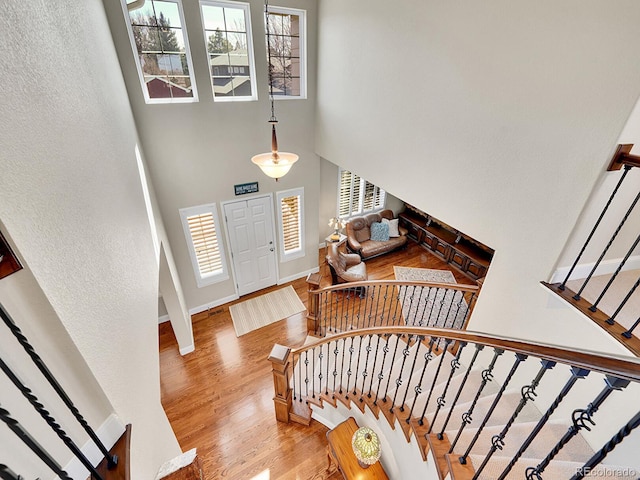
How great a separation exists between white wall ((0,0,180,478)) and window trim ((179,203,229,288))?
7.79 ft

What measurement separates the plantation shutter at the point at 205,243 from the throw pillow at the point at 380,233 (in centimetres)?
366

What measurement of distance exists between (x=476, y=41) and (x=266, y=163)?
6.95 ft

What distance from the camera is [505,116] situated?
95.8 inches

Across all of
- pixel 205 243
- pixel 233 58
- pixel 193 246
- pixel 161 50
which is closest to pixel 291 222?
pixel 205 243

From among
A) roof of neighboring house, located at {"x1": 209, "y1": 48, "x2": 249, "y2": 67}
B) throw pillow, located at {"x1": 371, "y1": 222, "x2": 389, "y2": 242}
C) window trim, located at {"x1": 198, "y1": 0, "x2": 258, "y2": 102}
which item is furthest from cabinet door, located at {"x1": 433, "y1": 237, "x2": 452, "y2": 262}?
roof of neighboring house, located at {"x1": 209, "y1": 48, "x2": 249, "y2": 67}

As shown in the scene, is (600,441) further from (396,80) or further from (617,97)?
(396,80)

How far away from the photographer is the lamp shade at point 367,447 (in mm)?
2549

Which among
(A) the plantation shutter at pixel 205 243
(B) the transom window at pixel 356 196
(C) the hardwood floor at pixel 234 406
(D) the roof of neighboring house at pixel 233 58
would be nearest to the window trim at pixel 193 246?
(A) the plantation shutter at pixel 205 243

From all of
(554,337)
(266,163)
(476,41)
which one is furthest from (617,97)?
(266,163)

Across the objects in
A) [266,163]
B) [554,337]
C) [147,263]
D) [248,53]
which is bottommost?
[554,337]

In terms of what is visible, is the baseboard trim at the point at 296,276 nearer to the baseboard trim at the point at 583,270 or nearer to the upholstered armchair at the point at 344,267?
the upholstered armchair at the point at 344,267

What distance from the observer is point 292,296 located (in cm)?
581

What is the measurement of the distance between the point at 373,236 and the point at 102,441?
21.0 ft

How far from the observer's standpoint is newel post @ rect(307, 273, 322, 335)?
4.29m
